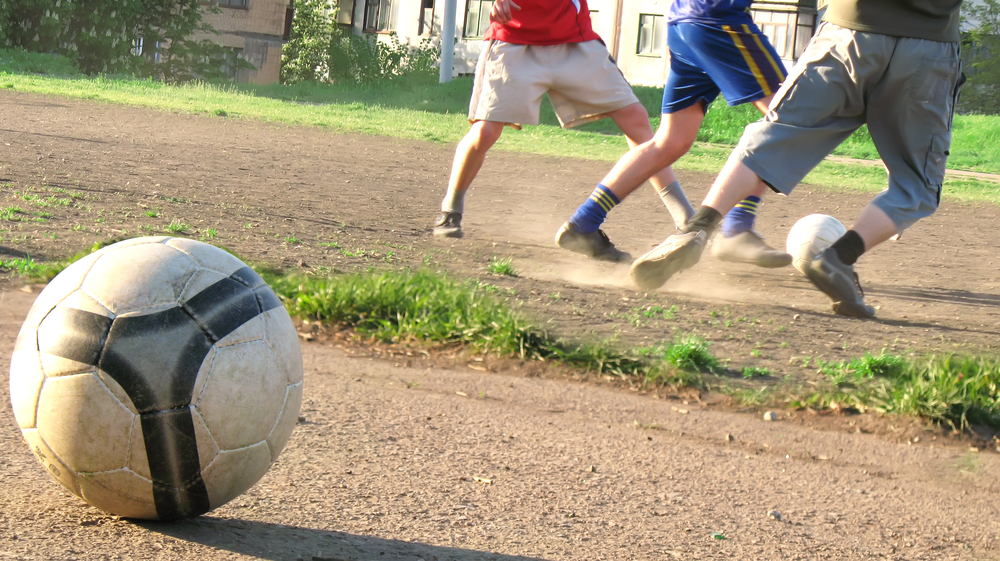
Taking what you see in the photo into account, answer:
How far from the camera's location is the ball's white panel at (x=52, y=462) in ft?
7.91

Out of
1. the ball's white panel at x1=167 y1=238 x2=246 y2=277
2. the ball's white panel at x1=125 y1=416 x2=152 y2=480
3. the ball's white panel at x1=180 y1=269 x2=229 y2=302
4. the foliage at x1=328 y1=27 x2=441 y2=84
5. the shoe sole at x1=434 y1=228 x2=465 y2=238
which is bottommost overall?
the ball's white panel at x1=125 y1=416 x2=152 y2=480

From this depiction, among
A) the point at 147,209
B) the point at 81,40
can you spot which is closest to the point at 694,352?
the point at 147,209

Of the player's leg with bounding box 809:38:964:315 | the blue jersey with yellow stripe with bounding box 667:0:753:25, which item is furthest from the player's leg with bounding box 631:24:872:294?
the blue jersey with yellow stripe with bounding box 667:0:753:25

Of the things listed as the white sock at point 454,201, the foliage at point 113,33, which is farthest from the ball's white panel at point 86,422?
the foliage at point 113,33

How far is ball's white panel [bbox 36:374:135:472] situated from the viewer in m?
2.32

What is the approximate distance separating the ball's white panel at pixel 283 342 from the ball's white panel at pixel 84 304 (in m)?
0.39

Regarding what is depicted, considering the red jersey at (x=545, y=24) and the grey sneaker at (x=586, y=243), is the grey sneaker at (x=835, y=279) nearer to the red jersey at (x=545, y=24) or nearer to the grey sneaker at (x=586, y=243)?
the grey sneaker at (x=586, y=243)

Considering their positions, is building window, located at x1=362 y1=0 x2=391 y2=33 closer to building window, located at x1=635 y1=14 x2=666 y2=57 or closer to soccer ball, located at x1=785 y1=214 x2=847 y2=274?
building window, located at x1=635 y1=14 x2=666 y2=57

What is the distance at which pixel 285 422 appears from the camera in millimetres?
2578

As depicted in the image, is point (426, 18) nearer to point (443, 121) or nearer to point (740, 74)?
point (443, 121)

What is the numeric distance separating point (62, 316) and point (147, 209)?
14.8ft

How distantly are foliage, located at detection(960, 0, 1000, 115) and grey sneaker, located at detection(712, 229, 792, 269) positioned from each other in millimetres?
32979

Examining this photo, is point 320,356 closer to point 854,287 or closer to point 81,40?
point 854,287

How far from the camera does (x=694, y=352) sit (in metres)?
4.14
